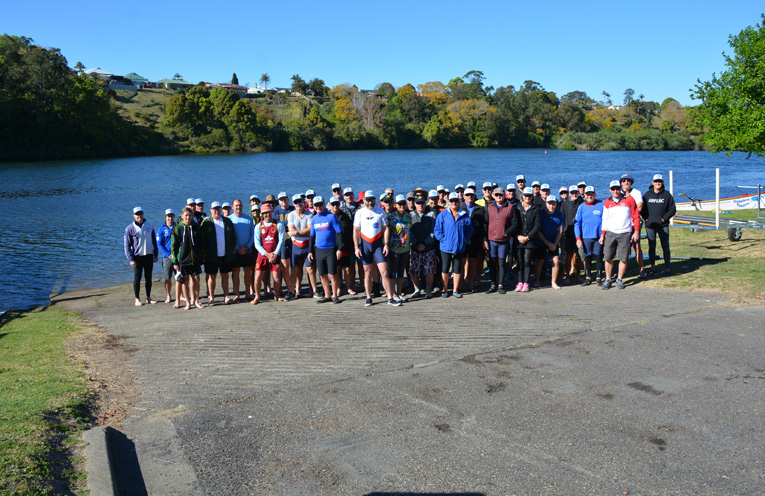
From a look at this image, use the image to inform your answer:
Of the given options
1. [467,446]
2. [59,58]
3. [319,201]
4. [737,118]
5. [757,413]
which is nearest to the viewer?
[467,446]

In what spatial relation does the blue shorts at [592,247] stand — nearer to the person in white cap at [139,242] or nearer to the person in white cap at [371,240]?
the person in white cap at [371,240]

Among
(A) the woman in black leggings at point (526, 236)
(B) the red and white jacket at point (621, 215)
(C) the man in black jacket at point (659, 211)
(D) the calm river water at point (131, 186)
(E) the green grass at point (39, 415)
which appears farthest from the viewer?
(D) the calm river water at point (131, 186)

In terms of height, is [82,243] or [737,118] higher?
[737,118]

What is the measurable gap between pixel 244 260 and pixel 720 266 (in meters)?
9.96

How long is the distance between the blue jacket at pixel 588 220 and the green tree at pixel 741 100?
678 cm

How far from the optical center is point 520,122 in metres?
132

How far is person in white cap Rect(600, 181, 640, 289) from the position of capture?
11516mm

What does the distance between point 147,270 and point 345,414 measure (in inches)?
323

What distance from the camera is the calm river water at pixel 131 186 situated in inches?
804

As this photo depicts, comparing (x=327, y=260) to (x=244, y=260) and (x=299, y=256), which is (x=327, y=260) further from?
(x=244, y=260)

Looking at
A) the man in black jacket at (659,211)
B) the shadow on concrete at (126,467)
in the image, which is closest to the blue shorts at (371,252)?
the man in black jacket at (659,211)

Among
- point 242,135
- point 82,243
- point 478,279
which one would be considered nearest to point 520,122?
point 242,135

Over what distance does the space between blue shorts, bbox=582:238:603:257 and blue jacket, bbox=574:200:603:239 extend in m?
0.08

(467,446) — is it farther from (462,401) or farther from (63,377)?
(63,377)
